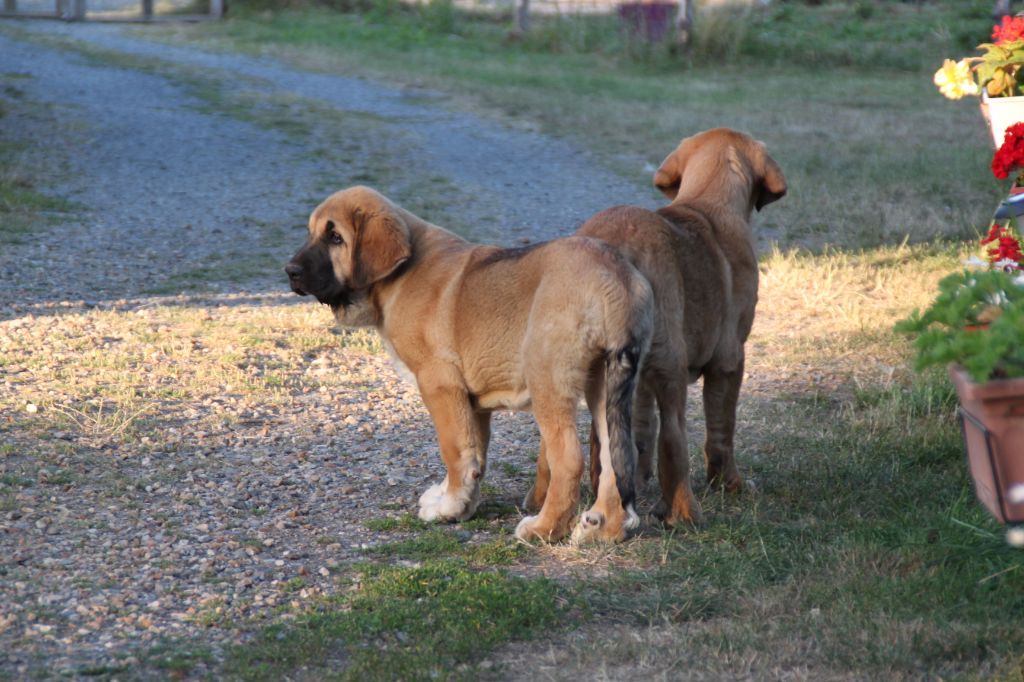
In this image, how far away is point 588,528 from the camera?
483 cm

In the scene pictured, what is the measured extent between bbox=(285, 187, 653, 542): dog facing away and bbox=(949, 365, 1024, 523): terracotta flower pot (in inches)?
60.9

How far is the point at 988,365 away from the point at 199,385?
16.2 feet

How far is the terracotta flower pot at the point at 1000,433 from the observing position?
317 cm

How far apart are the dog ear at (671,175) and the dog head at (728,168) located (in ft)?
0.05

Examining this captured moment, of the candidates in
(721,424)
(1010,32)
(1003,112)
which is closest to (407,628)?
(721,424)

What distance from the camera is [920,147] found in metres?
15.2

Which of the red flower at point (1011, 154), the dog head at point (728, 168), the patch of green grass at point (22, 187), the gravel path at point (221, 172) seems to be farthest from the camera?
the patch of green grass at point (22, 187)

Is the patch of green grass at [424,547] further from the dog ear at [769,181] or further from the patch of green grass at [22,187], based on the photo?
the patch of green grass at [22,187]

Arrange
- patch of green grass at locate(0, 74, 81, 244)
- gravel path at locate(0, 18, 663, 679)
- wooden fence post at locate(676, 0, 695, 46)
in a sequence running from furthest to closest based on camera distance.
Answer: wooden fence post at locate(676, 0, 695, 46)
patch of green grass at locate(0, 74, 81, 244)
gravel path at locate(0, 18, 663, 679)

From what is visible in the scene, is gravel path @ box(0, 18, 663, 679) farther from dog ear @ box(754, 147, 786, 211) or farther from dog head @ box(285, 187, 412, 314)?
dog ear @ box(754, 147, 786, 211)

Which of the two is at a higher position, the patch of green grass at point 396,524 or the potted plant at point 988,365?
the potted plant at point 988,365

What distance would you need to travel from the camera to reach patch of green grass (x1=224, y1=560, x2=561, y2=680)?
3900mm

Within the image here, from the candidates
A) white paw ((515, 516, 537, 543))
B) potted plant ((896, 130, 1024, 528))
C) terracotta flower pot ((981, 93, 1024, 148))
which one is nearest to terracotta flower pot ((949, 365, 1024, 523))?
potted plant ((896, 130, 1024, 528))

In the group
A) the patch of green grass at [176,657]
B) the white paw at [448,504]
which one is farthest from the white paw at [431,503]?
the patch of green grass at [176,657]
